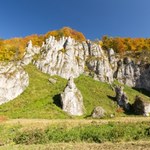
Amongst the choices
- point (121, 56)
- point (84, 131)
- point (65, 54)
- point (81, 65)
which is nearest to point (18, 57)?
point (65, 54)

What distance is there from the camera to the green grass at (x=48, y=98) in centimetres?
6625

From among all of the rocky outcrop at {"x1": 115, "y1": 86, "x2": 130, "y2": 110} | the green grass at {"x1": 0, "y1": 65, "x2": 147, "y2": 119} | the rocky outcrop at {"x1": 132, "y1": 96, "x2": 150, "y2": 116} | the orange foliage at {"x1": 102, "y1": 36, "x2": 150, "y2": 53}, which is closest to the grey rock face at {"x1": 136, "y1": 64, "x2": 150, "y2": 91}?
the green grass at {"x1": 0, "y1": 65, "x2": 147, "y2": 119}

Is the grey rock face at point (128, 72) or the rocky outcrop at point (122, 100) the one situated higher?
the grey rock face at point (128, 72)

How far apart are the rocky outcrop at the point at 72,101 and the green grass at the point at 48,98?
81.3 inches

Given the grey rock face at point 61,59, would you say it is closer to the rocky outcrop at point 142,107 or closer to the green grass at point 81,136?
the rocky outcrop at point 142,107

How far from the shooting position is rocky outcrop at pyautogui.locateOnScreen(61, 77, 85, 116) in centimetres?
7206

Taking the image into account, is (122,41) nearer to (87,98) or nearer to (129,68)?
(129,68)

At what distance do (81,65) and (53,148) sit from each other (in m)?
85.5

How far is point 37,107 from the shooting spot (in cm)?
7000

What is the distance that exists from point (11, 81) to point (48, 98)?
1337cm

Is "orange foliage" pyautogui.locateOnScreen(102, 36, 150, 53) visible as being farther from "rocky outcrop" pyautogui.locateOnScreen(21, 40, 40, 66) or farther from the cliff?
"rocky outcrop" pyautogui.locateOnScreen(21, 40, 40, 66)

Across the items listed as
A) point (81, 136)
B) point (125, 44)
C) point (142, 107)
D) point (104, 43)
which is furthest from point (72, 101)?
point (125, 44)

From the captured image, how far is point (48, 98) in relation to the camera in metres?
76.5

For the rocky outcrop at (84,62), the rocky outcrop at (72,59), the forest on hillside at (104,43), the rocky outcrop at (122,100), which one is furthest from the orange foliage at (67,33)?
the rocky outcrop at (122,100)
